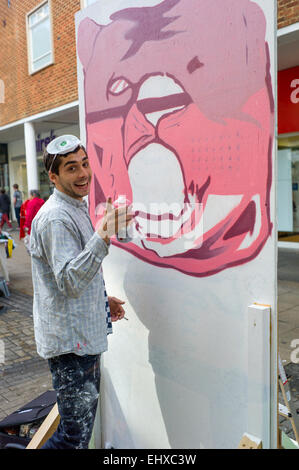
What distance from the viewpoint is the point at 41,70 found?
13.1m

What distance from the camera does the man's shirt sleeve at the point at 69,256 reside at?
1.59m

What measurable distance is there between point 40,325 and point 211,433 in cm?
91

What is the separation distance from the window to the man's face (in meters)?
12.1

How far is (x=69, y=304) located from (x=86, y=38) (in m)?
1.55

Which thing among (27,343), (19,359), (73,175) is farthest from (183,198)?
(27,343)

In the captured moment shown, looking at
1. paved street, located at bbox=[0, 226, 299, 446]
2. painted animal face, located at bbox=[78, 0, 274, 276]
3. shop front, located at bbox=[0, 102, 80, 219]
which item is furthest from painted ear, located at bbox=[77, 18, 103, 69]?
shop front, located at bbox=[0, 102, 80, 219]

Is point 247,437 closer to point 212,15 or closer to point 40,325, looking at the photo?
point 40,325

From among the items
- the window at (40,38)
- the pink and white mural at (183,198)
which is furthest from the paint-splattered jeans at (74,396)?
the window at (40,38)

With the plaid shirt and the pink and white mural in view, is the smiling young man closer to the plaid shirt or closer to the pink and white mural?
the plaid shirt

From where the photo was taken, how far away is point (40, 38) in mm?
13195

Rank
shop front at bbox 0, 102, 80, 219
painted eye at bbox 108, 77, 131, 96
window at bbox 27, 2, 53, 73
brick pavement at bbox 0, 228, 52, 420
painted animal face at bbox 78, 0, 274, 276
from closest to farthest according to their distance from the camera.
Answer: painted animal face at bbox 78, 0, 274, 276, painted eye at bbox 108, 77, 131, 96, brick pavement at bbox 0, 228, 52, 420, window at bbox 27, 2, 53, 73, shop front at bbox 0, 102, 80, 219

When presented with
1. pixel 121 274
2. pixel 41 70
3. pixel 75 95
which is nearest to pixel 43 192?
pixel 41 70

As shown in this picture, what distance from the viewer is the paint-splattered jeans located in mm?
1814

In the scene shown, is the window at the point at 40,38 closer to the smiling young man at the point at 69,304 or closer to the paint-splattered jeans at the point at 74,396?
the smiling young man at the point at 69,304
